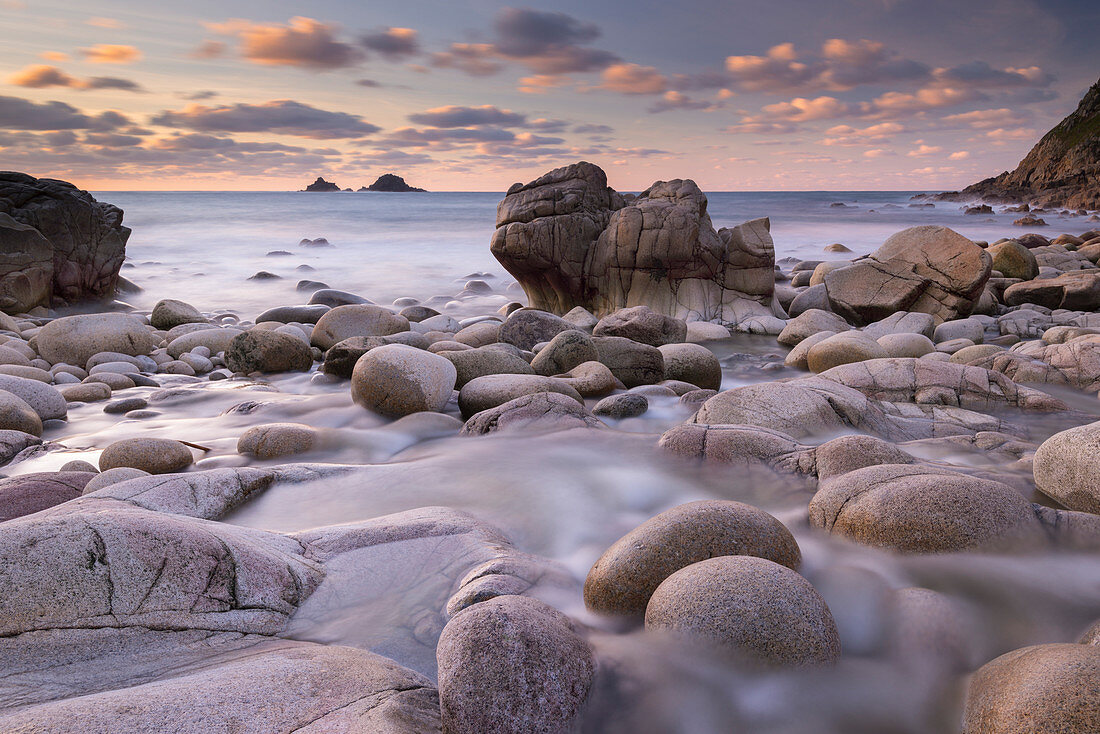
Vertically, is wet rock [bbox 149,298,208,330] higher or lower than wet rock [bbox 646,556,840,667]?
higher

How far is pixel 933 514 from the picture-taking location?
2.78m

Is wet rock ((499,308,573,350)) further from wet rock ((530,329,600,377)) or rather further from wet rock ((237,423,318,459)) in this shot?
wet rock ((237,423,318,459))

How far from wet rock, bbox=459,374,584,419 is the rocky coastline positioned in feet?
0.10

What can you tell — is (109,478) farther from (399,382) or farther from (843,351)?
(843,351)

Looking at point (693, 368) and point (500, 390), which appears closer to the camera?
point (500, 390)

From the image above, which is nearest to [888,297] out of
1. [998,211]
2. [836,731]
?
[836,731]

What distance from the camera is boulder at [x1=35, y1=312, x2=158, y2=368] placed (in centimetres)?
809

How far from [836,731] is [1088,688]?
2.27ft

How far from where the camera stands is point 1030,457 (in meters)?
4.05

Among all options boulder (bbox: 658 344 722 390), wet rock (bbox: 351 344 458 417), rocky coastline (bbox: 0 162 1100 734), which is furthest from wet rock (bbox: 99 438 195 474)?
boulder (bbox: 658 344 722 390)

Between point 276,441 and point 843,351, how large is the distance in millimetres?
6328

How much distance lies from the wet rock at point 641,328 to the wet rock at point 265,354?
168 inches

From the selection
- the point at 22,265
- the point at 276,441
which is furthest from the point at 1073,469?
the point at 22,265

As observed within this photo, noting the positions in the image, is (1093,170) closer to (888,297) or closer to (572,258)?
(888,297)
